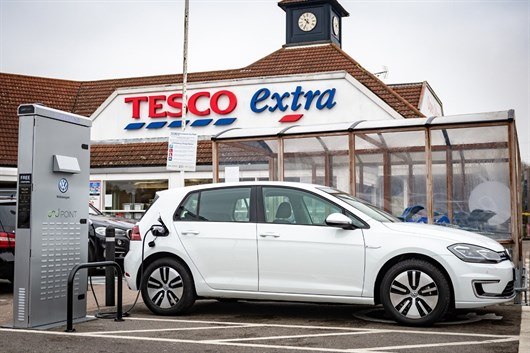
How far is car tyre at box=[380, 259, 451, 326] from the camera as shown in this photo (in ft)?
27.9

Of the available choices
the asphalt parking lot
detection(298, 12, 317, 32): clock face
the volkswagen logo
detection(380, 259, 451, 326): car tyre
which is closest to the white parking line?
the asphalt parking lot

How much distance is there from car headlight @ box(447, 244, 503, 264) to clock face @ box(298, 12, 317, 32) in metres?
26.2

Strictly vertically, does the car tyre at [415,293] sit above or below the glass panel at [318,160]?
below

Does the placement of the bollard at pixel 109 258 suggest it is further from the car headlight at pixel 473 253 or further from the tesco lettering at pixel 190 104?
the tesco lettering at pixel 190 104

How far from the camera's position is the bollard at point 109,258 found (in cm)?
1056

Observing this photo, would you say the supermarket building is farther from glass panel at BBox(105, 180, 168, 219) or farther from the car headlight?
the car headlight

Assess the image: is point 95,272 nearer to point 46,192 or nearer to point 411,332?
point 46,192

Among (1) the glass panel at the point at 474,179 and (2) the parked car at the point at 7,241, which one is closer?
(1) the glass panel at the point at 474,179

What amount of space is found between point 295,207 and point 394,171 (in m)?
4.38

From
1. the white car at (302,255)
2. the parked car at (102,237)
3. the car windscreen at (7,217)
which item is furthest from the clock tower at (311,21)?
the white car at (302,255)

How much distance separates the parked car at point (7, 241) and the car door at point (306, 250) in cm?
493

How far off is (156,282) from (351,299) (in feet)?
8.00

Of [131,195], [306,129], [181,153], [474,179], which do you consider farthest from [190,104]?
[474,179]

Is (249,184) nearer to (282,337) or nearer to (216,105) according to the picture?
(282,337)
